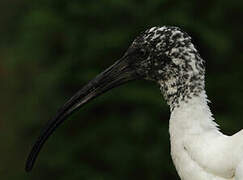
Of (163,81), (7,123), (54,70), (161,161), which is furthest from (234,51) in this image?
(163,81)

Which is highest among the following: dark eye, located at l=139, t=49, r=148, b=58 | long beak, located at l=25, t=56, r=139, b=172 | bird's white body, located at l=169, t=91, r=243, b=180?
dark eye, located at l=139, t=49, r=148, b=58

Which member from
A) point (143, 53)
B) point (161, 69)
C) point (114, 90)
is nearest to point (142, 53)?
point (143, 53)

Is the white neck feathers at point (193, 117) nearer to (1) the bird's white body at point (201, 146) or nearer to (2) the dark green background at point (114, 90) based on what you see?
(1) the bird's white body at point (201, 146)

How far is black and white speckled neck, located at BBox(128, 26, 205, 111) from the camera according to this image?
380cm

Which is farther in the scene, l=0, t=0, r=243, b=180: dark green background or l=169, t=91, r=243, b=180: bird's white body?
l=0, t=0, r=243, b=180: dark green background

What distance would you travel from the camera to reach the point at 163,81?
393 centimetres

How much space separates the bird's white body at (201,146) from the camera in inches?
138

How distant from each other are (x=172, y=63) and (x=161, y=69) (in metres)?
0.08

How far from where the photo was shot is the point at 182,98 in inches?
150

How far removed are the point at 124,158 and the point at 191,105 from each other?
374 centimetres

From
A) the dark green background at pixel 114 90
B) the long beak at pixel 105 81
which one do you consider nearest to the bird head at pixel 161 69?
the long beak at pixel 105 81

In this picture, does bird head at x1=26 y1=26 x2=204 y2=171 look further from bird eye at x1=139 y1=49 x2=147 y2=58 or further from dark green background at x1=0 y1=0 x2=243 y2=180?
dark green background at x1=0 y1=0 x2=243 y2=180

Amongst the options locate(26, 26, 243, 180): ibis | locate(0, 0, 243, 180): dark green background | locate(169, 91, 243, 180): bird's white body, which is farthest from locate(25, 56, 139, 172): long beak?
locate(0, 0, 243, 180): dark green background

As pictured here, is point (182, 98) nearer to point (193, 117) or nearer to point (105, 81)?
point (193, 117)
